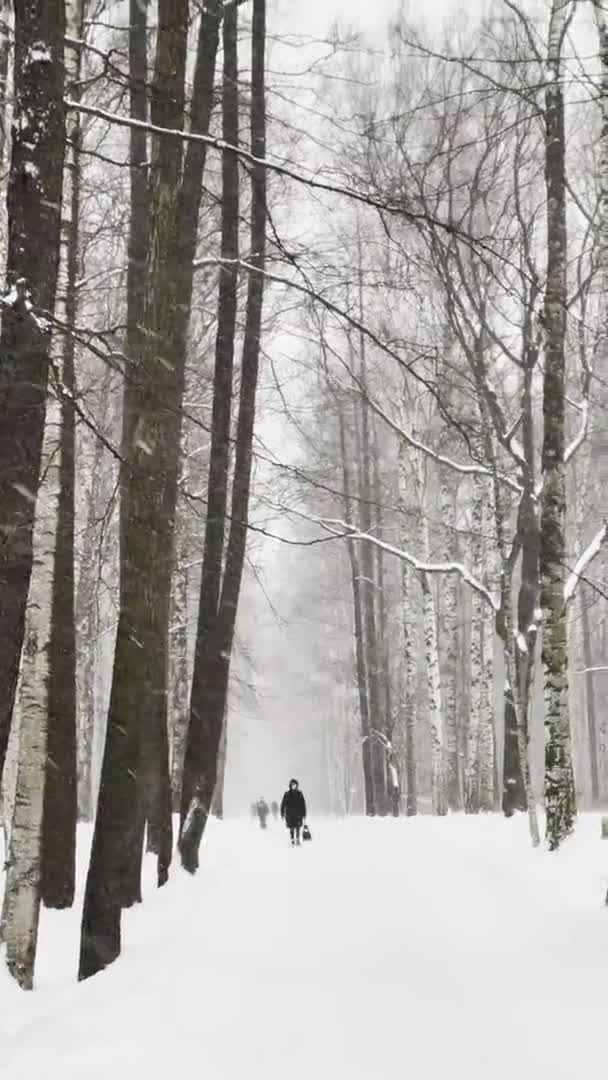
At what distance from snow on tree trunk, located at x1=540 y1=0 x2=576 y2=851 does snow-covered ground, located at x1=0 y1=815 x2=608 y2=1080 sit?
0.62 m

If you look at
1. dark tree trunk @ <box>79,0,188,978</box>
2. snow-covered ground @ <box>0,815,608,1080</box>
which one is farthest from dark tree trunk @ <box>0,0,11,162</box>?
snow-covered ground @ <box>0,815,608,1080</box>

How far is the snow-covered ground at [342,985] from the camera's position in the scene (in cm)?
446

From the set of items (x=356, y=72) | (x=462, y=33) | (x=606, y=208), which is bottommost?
(x=606, y=208)

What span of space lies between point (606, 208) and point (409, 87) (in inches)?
343

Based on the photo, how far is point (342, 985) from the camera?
19.4ft

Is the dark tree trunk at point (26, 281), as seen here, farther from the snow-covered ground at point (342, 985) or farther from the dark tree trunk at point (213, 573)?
the dark tree trunk at point (213, 573)

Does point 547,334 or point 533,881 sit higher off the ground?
point 547,334

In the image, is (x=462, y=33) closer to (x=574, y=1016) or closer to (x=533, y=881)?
(x=533, y=881)

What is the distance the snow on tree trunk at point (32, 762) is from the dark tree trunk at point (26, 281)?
1.74 m

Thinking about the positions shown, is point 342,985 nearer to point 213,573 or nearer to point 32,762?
point 32,762

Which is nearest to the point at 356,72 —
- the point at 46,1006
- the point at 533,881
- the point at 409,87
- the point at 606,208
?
the point at 409,87

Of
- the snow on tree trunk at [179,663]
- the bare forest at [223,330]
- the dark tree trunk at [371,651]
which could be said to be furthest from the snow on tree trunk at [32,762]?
the dark tree trunk at [371,651]

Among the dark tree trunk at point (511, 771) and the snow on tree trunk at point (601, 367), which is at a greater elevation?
the snow on tree trunk at point (601, 367)

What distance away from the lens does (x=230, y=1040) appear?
480 cm
